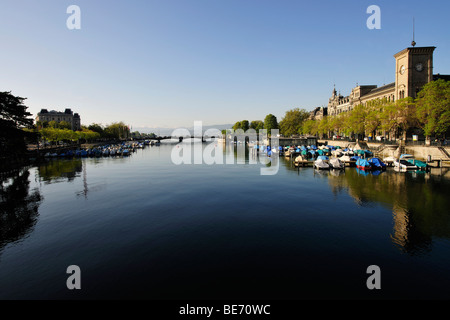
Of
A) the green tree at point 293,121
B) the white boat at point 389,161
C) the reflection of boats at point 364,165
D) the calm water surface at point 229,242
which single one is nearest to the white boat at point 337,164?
the reflection of boats at point 364,165

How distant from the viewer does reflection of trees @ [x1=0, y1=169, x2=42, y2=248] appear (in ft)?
83.6

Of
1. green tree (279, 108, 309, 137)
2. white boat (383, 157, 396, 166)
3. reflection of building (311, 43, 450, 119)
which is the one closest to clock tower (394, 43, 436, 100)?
reflection of building (311, 43, 450, 119)

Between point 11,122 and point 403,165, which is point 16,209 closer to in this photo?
point 11,122

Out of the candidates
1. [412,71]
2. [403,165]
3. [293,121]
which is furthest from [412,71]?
[293,121]

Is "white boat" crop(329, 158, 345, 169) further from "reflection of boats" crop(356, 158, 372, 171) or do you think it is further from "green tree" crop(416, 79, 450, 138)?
"green tree" crop(416, 79, 450, 138)

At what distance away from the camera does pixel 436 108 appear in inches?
2549

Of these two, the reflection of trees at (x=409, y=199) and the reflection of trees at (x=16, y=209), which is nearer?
the reflection of trees at (x=409, y=199)

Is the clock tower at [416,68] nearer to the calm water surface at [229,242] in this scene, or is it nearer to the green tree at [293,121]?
the calm water surface at [229,242]

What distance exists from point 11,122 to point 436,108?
119 m

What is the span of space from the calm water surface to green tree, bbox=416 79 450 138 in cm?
3277

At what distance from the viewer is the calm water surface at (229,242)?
15539 millimetres

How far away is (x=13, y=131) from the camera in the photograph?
64.9 m

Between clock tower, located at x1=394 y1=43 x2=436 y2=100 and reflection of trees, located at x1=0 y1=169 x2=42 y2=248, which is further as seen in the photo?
clock tower, located at x1=394 y1=43 x2=436 y2=100

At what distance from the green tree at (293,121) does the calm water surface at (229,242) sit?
442ft
